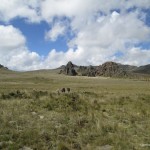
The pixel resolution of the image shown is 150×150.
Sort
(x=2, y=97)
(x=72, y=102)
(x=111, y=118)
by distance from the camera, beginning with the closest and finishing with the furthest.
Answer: (x=111, y=118) < (x=72, y=102) < (x=2, y=97)

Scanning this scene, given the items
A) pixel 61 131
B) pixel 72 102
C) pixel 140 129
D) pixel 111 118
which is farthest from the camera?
pixel 72 102

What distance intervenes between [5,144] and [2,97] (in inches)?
585

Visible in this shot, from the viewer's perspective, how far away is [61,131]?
42.0 feet

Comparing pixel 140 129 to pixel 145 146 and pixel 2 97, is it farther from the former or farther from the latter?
pixel 2 97

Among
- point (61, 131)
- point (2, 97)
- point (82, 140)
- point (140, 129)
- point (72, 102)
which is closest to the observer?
point (82, 140)

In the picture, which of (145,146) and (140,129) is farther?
(140,129)

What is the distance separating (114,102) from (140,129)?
38.2 ft

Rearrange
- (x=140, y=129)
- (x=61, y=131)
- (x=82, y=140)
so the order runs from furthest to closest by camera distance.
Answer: (x=140, y=129) → (x=61, y=131) → (x=82, y=140)

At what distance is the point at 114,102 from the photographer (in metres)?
25.5

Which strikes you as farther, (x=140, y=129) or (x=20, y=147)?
(x=140, y=129)

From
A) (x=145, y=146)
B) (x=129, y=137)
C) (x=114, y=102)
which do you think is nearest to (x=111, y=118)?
(x=129, y=137)

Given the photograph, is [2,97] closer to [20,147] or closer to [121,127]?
[121,127]

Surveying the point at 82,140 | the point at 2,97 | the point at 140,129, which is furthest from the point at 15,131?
the point at 2,97

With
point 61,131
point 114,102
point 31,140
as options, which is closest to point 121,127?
point 61,131
